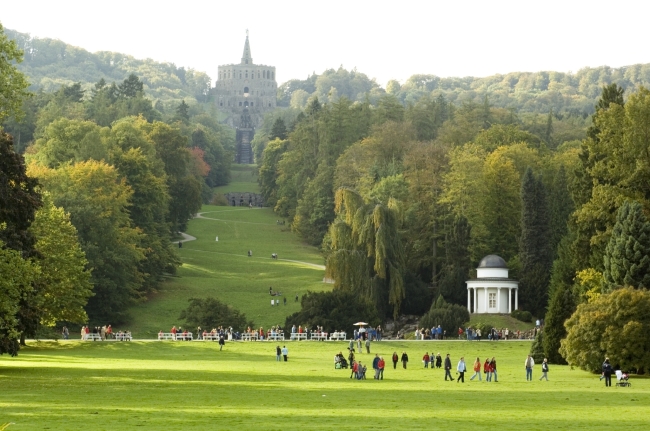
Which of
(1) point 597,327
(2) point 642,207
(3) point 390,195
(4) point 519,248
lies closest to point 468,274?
(4) point 519,248

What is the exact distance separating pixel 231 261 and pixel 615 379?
6308 cm

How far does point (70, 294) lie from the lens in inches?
2788

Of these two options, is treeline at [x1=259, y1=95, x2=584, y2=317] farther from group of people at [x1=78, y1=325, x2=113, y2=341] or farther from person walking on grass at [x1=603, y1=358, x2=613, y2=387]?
person walking on grass at [x1=603, y1=358, x2=613, y2=387]

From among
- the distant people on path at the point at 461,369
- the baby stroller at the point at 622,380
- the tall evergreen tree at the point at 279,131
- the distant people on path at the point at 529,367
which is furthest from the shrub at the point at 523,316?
the tall evergreen tree at the point at 279,131

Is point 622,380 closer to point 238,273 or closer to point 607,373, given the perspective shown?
point 607,373

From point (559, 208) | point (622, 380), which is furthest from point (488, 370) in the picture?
point (559, 208)

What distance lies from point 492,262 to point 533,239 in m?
3.95

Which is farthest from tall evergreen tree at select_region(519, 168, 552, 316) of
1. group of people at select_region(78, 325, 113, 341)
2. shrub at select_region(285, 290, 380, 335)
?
group of people at select_region(78, 325, 113, 341)

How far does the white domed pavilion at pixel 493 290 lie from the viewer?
87.3 m

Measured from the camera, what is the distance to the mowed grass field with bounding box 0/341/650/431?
105 feet

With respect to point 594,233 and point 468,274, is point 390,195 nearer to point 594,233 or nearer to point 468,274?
point 468,274

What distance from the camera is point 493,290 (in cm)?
8769

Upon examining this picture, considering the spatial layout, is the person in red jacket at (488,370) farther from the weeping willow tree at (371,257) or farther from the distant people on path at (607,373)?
the weeping willow tree at (371,257)

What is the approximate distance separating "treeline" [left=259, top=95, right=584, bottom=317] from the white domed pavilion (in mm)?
1042
